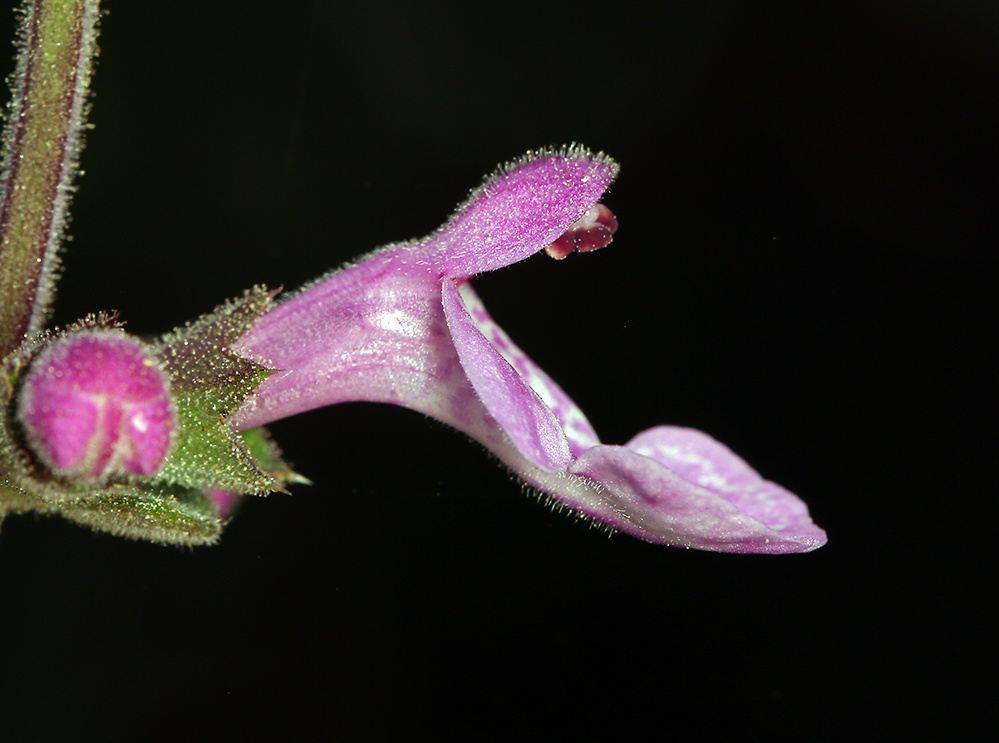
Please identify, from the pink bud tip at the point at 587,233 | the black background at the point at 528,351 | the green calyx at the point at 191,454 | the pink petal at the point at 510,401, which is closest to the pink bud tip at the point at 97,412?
the green calyx at the point at 191,454

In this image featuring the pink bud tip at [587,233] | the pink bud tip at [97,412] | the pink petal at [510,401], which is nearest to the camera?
the pink bud tip at [97,412]

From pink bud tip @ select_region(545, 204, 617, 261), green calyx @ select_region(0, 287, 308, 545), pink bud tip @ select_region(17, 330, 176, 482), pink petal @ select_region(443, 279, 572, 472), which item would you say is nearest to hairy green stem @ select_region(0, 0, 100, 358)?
green calyx @ select_region(0, 287, 308, 545)

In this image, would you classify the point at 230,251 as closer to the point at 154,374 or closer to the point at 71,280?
the point at 71,280

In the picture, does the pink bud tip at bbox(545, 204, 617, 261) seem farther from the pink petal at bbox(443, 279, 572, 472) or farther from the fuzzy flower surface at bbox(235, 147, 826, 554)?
the pink petal at bbox(443, 279, 572, 472)

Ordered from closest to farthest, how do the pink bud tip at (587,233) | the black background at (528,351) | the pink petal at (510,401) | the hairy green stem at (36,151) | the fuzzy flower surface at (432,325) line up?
1. the pink petal at (510,401)
2. the hairy green stem at (36,151)
3. the fuzzy flower surface at (432,325)
4. the pink bud tip at (587,233)
5. the black background at (528,351)

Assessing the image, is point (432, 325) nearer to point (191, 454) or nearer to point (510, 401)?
point (510, 401)

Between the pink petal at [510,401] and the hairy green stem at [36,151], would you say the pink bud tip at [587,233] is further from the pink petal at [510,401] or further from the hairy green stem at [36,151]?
the hairy green stem at [36,151]
